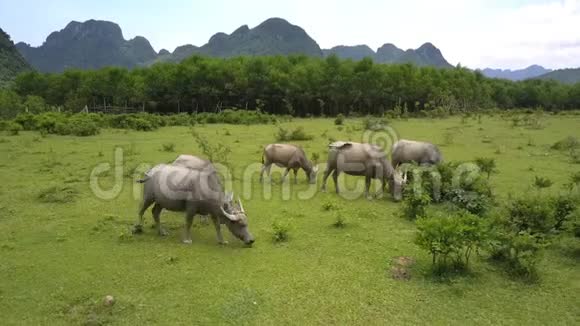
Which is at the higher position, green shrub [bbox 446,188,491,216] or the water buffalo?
the water buffalo

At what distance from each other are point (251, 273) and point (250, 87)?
41.2 m

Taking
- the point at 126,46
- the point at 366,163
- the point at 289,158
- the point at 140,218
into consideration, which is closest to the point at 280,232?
the point at 140,218

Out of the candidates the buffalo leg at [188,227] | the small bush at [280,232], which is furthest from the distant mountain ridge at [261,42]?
the buffalo leg at [188,227]

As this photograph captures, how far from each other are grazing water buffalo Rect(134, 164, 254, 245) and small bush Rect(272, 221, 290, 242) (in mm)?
589

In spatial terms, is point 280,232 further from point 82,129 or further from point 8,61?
point 8,61

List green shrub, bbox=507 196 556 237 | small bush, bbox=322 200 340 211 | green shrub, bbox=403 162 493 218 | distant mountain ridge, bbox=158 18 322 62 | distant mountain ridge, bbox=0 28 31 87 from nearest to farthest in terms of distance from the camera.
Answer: green shrub, bbox=507 196 556 237 → green shrub, bbox=403 162 493 218 → small bush, bbox=322 200 340 211 → distant mountain ridge, bbox=0 28 31 87 → distant mountain ridge, bbox=158 18 322 62

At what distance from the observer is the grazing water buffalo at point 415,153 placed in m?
14.6

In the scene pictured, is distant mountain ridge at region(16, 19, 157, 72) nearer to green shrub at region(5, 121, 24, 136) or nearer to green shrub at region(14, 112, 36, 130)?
green shrub at region(14, 112, 36, 130)

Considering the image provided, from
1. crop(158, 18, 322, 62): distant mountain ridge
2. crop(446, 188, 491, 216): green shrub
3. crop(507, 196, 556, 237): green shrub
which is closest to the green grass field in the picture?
crop(507, 196, 556, 237): green shrub

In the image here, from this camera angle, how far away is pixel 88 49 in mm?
172375

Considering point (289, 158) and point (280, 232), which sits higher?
point (289, 158)

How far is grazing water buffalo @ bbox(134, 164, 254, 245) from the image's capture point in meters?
9.12

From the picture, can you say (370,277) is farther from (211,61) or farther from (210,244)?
(211,61)

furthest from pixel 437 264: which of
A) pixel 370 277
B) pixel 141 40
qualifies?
pixel 141 40
